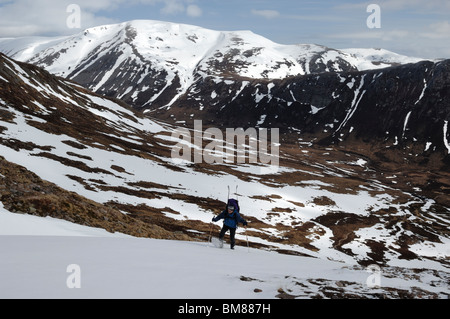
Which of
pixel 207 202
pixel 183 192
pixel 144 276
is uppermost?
pixel 144 276

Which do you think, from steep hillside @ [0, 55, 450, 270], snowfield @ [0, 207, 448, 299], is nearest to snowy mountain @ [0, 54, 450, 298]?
snowfield @ [0, 207, 448, 299]

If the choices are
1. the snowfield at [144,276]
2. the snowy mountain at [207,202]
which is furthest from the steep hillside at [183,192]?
the snowfield at [144,276]

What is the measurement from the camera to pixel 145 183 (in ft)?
205

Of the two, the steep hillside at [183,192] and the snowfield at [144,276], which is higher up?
the snowfield at [144,276]

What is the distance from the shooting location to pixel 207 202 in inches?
2422

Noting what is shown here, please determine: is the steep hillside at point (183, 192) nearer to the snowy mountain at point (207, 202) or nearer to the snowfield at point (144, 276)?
the snowy mountain at point (207, 202)

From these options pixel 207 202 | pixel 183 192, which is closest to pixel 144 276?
pixel 207 202

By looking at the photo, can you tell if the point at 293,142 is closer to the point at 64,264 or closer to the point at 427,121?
the point at 427,121

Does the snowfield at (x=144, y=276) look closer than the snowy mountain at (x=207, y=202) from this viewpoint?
Yes

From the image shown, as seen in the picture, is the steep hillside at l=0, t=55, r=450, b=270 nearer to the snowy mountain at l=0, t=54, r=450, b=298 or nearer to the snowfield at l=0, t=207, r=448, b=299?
the snowy mountain at l=0, t=54, r=450, b=298

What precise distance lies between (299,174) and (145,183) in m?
54.8

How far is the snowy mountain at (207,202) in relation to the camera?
1307cm

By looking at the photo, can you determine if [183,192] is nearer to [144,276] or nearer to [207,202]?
[207,202]
